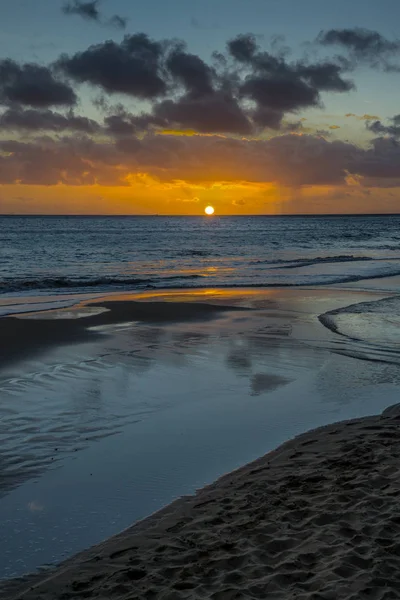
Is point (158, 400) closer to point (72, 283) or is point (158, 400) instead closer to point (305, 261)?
point (72, 283)

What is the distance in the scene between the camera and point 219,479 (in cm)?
634

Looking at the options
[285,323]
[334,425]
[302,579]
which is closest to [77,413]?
[334,425]

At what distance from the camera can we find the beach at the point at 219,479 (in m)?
4.43

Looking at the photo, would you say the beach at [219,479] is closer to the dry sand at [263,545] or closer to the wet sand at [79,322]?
the dry sand at [263,545]

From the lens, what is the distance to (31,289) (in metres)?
27.5

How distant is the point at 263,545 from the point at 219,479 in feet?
5.23

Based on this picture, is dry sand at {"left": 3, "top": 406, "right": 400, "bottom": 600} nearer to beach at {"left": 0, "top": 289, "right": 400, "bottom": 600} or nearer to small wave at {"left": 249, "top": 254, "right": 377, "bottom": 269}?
beach at {"left": 0, "top": 289, "right": 400, "bottom": 600}

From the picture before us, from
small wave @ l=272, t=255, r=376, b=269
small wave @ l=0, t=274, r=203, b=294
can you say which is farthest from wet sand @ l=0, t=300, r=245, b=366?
small wave @ l=272, t=255, r=376, b=269

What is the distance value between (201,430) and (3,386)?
12.7 feet

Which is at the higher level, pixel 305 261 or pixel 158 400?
pixel 305 261

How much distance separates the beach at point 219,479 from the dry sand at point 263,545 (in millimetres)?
16

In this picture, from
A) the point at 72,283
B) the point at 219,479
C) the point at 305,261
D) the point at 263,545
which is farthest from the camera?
the point at 305,261

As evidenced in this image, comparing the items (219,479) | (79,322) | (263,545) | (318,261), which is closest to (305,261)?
(318,261)

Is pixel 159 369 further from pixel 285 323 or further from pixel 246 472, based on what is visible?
pixel 285 323
